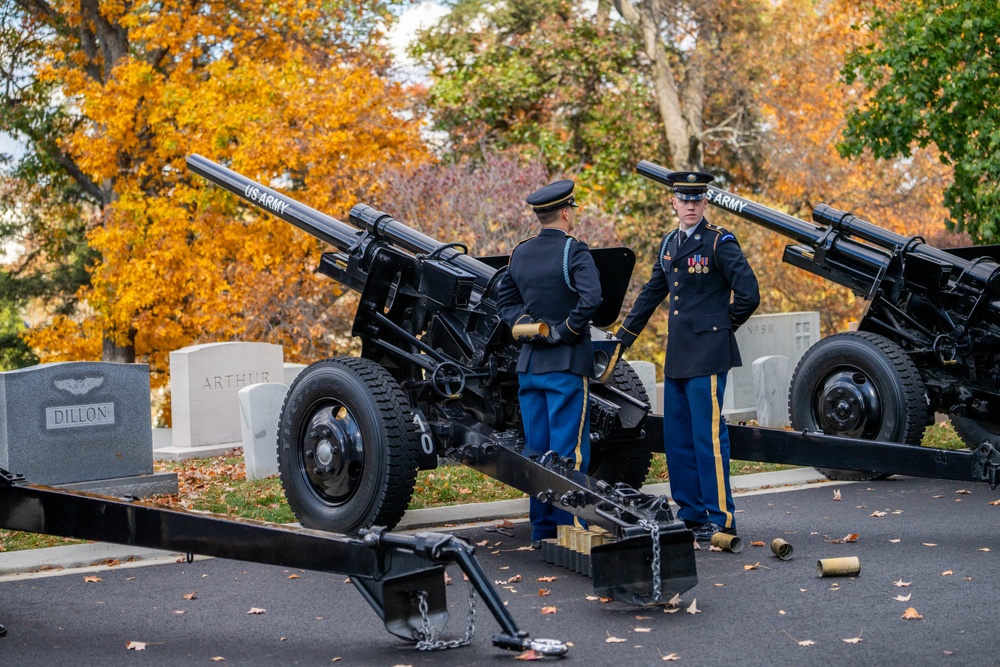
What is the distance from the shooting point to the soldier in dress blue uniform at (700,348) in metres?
6.46

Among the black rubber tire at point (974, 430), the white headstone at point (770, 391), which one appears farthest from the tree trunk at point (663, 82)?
the black rubber tire at point (974, 430)

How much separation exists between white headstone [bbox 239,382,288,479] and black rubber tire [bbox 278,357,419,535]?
238 cm

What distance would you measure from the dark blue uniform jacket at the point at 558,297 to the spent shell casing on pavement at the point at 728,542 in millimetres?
1054

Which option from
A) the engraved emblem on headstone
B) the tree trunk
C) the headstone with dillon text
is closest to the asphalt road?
the headstone with dillon text

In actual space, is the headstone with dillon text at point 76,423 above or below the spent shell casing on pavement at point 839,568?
above

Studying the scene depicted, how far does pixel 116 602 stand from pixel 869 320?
5.36 metres

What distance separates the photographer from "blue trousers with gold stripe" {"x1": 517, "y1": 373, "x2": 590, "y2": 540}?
6.18m

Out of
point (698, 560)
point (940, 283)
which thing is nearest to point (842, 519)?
point (698, 560)

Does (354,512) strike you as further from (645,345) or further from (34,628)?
(645,345)

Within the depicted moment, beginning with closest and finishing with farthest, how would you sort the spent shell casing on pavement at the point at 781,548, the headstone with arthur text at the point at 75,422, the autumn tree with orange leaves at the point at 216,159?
the spent shell casing on pavement at the point at 781,548, the headstone with arthur text at the point at 75,422, the autumn tree with orange leaves at the point at 216,159

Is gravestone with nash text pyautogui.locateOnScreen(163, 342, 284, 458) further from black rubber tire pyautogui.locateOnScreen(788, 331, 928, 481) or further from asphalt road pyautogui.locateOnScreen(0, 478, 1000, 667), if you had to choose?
black rubber tire pyautogui.locateOnScreen(788, 331, 928, 481)

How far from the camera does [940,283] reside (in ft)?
27.0

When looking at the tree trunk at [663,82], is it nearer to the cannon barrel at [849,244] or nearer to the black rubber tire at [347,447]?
the cannon barrel at [849,244]

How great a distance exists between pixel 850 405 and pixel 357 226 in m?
3.49
